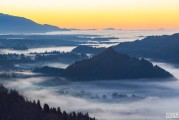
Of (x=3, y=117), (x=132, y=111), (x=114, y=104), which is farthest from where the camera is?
(x=114, y=104)

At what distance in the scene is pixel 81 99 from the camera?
19725 centimetres

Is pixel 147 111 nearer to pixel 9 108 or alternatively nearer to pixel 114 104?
pixel 114 104

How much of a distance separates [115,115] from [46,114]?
72.4m

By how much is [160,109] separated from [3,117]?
101 meters

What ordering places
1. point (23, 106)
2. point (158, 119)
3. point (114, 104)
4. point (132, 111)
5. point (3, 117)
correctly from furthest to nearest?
point (114, 104) < point (132, 111) < point (158, 119) < point (23, 106) < point (3, 117)

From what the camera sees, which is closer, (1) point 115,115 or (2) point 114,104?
(1) point 115,115

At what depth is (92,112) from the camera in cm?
16325

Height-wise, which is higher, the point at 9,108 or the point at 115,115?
the point at 9,108

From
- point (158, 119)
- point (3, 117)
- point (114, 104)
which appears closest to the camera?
point (3, 117)

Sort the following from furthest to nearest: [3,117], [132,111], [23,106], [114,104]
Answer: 1. [114,104]
2. [132,111]
3. [23,106]
4. [3,117]

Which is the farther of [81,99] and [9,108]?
[81,99]

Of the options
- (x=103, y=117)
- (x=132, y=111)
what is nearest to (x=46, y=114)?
(x=103, y=117)

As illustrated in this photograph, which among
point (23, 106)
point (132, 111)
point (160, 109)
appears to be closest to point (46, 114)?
point (23, 106)

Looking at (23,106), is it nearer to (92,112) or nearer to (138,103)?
(92,112)
